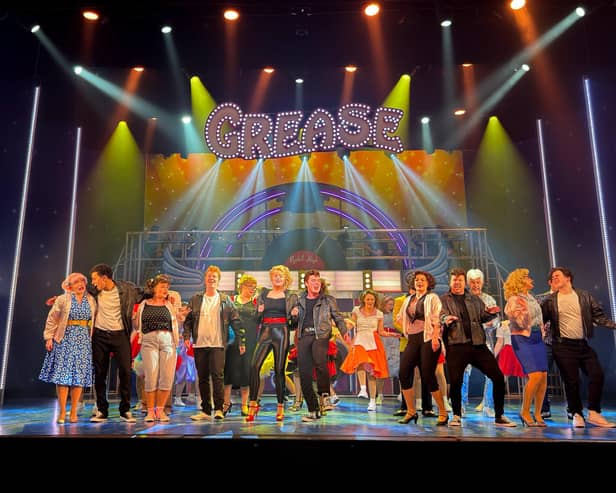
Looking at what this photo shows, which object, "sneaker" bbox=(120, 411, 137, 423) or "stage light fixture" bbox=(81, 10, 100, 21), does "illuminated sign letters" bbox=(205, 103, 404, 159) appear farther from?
"sneaker" bbox=(120, 411, 137, 423)

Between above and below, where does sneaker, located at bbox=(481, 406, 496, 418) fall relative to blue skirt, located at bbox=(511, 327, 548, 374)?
below

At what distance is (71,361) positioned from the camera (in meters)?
5.77

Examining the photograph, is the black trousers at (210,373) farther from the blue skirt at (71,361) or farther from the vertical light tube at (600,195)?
the vertical light tube at (600,195)

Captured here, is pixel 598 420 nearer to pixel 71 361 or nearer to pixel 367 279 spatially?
pixel 71 361

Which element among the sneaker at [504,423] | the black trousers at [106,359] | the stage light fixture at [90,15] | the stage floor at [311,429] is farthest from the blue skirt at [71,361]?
the stage light fixture at [90,15]

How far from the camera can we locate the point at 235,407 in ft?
24.9

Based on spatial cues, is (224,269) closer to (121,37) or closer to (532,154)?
(121,37)

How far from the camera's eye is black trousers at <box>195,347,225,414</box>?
6070mm

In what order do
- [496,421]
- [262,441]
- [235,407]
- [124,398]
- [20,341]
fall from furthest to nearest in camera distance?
[20,341]
[235,407]
[124,398]
[496,421]
[262,441]

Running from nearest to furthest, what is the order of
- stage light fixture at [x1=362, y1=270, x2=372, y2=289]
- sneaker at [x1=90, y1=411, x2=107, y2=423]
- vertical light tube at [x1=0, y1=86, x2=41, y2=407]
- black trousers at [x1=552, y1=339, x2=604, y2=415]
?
1. black trousers at [x1=552, y1=339, x2=604, y2=415]
2. sneaker at [x1=90, y1=411, x2=107, y2=423]
3. vertical light tube at [x1=0, y1=86, x2=41, y2=407]
4. stage light fixture at [x1=362, y1=270, x2=372, y2=289]

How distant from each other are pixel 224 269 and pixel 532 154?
8324mm

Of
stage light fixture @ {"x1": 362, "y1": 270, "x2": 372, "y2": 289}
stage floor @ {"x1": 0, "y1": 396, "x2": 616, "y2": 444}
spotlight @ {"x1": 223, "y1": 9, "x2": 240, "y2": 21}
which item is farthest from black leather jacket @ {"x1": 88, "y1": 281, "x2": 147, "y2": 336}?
stage light fixture @ {"x1": 362, "y1": 270, "x2": 372, "y2": 289}

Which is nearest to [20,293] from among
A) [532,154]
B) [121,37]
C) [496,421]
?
[121,37]

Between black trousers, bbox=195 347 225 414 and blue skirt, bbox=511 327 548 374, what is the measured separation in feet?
10.8
